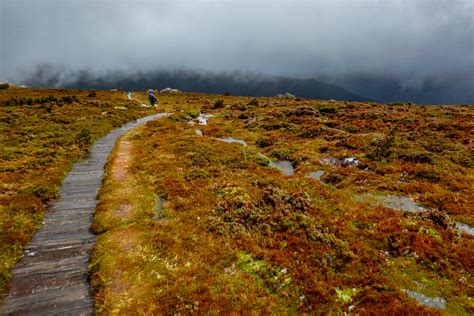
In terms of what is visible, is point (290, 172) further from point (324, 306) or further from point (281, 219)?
point (324, 306)

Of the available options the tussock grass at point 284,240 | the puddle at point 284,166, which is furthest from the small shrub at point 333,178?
the puddle at point 284,166

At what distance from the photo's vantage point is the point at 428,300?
11523 mm

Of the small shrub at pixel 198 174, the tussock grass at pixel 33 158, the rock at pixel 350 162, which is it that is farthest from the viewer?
the rock at pixel 350 162

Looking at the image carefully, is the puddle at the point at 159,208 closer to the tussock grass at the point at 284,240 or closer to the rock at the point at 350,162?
the tussock grass at the point at 284,240

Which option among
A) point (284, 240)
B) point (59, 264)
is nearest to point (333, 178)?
point (284, 240)

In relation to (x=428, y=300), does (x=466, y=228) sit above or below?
above

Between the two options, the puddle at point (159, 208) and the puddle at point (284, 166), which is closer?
the puddle at point (159, 208)

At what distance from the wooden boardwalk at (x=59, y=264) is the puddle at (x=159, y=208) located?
13.3ft

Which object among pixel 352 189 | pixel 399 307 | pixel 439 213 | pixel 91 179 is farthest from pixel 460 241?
pixel 91 179

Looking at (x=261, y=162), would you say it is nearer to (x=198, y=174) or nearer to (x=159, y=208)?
(x=198, y=174)

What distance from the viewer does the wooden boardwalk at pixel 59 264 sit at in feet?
39.9

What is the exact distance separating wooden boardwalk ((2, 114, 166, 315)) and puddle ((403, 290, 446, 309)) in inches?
535

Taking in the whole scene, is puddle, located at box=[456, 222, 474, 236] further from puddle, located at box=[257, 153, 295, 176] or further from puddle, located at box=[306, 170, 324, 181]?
puddle, located at box=[257, 153, 295, 176]

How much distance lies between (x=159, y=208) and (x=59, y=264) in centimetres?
708
